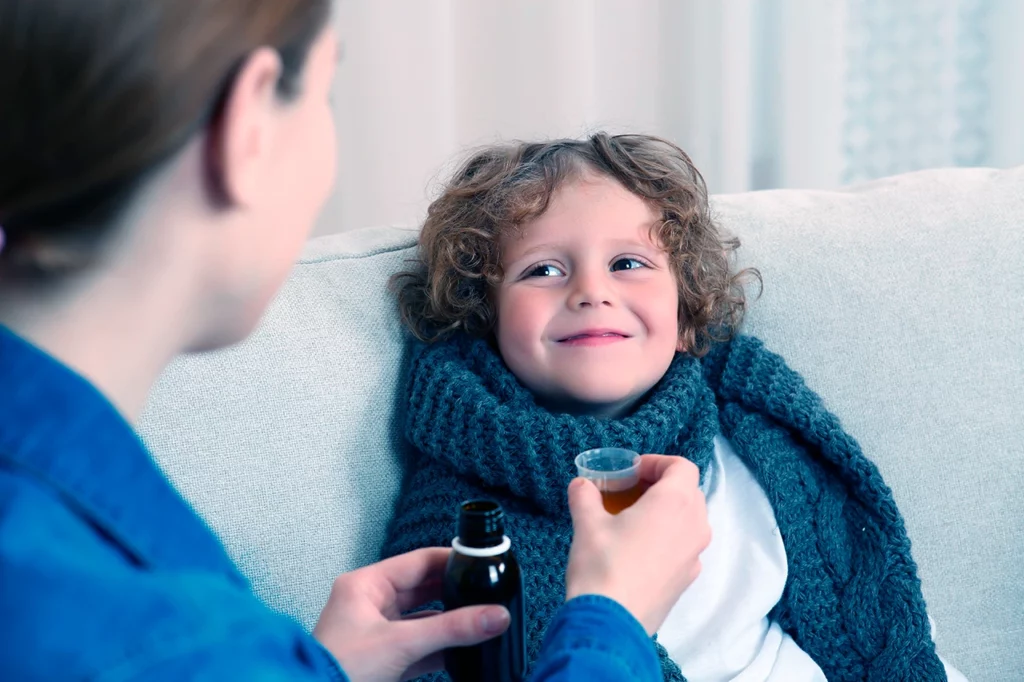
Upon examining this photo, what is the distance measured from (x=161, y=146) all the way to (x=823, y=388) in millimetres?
1064

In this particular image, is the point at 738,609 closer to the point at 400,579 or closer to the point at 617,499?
the point at 617,499

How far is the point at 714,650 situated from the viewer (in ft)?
3.94

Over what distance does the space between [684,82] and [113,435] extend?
201cm

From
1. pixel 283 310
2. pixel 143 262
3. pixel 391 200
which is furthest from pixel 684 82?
pixel 143 262

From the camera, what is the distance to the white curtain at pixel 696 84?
2.21 meters

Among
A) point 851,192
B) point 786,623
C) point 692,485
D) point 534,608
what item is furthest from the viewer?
point 851,192

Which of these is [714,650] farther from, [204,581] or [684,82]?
[684,82]

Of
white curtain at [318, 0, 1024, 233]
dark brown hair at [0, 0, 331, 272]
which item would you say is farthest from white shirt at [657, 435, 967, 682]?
white curtain at [318, 0, 1024, 233]

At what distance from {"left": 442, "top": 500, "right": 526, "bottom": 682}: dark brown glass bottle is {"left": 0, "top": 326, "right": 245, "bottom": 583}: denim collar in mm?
302

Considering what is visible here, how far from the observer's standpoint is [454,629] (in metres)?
0.85

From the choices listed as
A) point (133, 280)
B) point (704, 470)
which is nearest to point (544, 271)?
point (704, 470)

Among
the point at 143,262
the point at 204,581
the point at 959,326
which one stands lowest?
the point at 959,326

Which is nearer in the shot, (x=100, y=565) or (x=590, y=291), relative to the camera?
(x=100, y=565)

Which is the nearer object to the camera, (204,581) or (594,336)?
(204,581)
